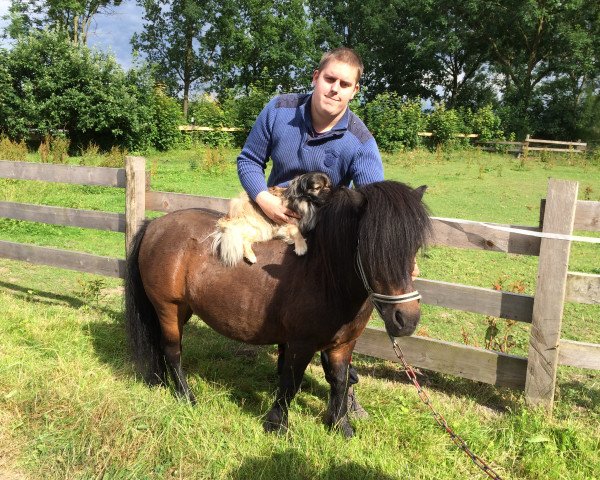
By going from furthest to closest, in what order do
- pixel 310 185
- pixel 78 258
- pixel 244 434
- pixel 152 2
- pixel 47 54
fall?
pixel 152 2, pixel 47 54, pixel 78 258, pixel 244 434, pixel 310 185

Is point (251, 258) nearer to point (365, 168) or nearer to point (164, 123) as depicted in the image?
point (365, 168)

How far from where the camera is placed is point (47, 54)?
19859 millimetres

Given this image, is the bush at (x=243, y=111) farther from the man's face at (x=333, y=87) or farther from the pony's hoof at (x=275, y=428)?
the pony's hoof at (x=275, y=428)

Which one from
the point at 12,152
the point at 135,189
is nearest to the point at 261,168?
the point at 135,189

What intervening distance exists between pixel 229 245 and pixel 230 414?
1.13 metres

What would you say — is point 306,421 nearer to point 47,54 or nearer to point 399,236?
point 399,236

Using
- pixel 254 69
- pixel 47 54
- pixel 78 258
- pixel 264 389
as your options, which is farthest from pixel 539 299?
pixel 254 69

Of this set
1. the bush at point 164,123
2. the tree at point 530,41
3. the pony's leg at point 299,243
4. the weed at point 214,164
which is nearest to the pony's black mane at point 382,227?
the pony's leg at point 299,243

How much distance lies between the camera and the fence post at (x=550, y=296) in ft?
10.2

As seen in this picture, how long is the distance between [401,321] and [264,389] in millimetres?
1856

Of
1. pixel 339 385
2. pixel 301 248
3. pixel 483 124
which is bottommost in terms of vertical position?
pixel 339 385

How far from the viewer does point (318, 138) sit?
2803mm

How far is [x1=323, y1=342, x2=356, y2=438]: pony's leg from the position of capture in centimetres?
287

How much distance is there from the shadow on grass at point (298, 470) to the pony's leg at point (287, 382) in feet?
0.91
